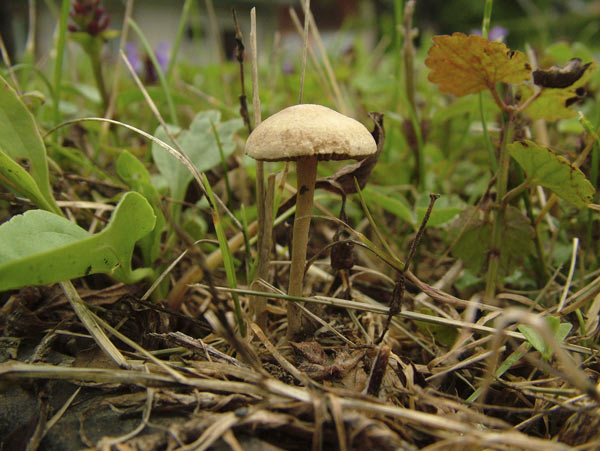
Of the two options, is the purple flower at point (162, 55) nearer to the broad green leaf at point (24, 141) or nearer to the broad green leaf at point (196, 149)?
the broad green leaf at point (196, 149)

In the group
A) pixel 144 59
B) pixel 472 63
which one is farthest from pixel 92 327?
pixel 144 59

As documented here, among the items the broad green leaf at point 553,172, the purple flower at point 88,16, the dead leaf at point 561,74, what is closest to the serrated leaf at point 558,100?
the dead leaf at point 561,74

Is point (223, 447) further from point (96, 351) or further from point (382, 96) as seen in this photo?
point (382, 96)

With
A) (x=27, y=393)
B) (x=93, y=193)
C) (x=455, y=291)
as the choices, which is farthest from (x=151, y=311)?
(x=455, y=291)

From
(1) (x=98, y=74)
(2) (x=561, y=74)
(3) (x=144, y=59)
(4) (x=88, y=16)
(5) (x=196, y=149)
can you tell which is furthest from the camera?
(3) (x=144, y=59)

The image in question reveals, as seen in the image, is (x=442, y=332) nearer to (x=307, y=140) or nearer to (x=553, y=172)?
(x=553, y=172)

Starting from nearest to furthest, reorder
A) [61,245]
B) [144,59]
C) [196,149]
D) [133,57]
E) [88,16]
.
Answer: [61,245], [196,149], [88,16], [144,59], [133,57]

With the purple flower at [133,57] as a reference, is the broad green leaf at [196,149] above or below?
below
